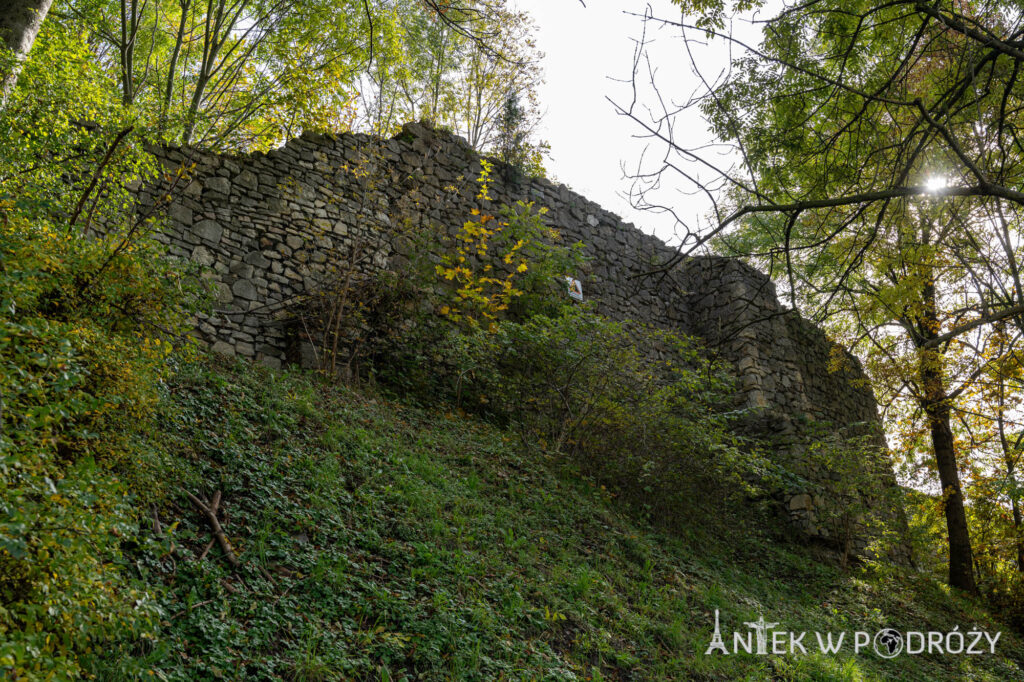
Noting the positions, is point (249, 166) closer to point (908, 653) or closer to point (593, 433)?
point (593, 433)

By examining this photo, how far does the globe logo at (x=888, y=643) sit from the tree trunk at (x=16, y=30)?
7.70 m

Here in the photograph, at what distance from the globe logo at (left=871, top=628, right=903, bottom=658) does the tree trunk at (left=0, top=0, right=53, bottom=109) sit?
770cm

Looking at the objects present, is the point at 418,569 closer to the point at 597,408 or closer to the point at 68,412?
the point at 68,412

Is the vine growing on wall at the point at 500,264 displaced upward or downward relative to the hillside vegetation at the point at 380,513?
upward

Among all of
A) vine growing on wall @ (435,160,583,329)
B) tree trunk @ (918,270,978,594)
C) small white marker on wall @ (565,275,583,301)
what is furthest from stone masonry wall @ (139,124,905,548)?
tree trunk @ (918,270,978,594)

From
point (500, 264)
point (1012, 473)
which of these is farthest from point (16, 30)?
point (1012, 473)

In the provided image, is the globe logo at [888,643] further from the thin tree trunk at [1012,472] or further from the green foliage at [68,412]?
the green foliage at [68,412]

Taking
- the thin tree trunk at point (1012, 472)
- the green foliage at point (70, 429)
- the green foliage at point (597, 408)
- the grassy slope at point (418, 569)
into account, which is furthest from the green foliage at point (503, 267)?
the thin tree trunk at point (1012, 472)

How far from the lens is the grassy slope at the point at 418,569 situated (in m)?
2.77

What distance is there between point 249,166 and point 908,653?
8.02m

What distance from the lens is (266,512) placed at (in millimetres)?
3477

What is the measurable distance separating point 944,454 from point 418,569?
859 cm

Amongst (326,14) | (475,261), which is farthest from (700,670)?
(326,14)

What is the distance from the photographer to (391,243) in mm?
7551
